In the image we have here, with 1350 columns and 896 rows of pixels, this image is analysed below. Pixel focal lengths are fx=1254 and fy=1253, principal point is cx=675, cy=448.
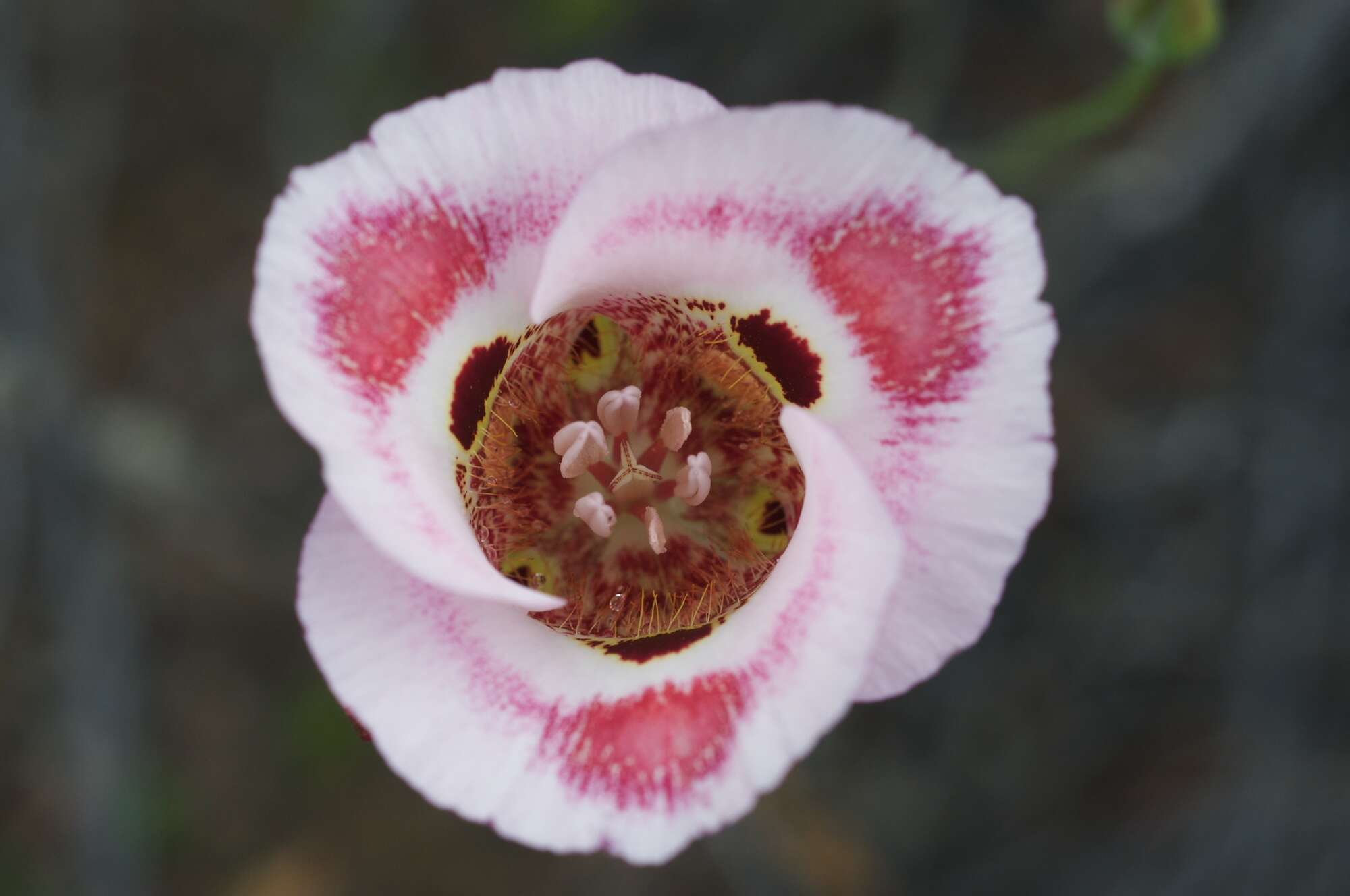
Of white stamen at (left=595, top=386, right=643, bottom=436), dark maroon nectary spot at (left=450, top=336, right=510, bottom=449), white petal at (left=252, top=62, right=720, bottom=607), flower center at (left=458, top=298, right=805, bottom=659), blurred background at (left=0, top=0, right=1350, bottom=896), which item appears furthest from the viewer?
blurred background at (left=0, top=0, right=1350, bottom=896)

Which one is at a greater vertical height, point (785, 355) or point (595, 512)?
point (785, 355)

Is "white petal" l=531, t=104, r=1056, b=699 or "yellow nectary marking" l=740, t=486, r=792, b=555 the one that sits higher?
"white petal" l=531, t=104, r=1056, b=699

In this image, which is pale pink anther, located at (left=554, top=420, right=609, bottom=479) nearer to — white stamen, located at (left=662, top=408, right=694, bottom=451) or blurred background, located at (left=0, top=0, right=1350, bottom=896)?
white stamen, located at (left=662, top=408, right=694, bottom=451)

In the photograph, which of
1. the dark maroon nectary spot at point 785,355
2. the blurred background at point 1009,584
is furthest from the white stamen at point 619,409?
the blurred background at point 1009,584

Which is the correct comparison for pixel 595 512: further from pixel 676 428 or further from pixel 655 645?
pixel 655 645

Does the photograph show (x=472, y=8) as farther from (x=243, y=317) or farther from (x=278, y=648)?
(x=278, y=648)

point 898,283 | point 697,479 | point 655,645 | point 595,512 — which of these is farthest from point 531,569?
point 898,283

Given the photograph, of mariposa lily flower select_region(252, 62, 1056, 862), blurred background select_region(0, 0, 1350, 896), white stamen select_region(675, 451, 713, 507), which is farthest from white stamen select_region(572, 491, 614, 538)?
blurred background select_region(0, 0, 1350, 896)

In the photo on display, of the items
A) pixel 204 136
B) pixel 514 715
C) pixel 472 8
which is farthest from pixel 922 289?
pixel 204 136
